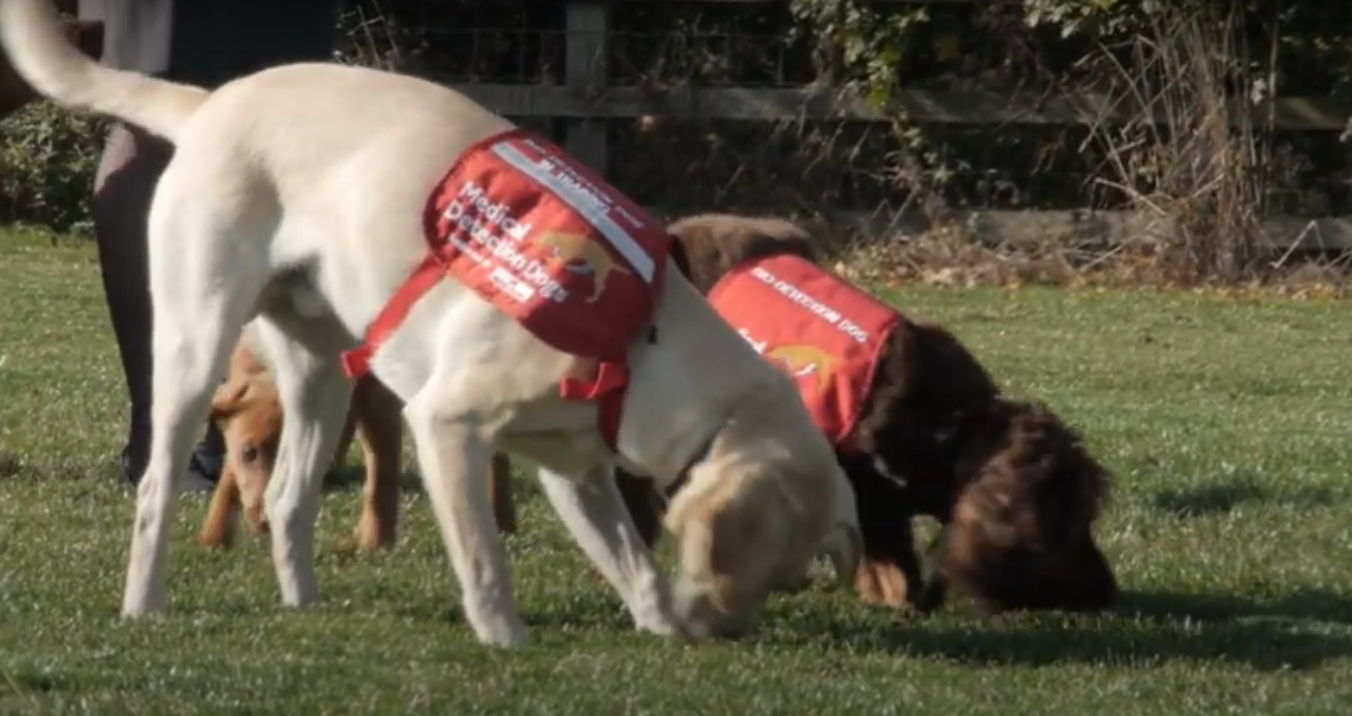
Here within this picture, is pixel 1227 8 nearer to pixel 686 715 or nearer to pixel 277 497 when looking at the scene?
pixel 277 497

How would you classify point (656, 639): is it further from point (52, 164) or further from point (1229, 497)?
point (52, 164)

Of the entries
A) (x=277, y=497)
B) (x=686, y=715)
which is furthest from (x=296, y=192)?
(x=686, y=715)

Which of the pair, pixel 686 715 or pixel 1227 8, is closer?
pixel 686 715

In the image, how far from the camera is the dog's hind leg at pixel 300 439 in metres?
5.29

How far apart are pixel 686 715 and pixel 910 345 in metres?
1.62

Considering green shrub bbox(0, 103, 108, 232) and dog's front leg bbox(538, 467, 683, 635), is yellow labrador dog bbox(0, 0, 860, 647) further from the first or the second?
green shrub bbox(0, 103, 108, 232)

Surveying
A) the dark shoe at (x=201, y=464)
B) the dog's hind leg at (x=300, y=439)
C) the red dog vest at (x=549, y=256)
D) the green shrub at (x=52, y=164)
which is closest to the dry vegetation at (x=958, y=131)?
the green shrub at (x=52, y=164)

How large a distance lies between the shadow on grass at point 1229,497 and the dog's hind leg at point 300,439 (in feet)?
7.73

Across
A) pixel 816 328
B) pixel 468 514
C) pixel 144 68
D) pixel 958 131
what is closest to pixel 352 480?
pixel 144 68

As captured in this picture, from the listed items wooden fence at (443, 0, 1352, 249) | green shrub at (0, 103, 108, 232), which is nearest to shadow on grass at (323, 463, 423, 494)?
wooden fence at (443, 0, 1352, 249)

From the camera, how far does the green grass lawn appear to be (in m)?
4.25

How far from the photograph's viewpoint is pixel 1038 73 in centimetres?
1426

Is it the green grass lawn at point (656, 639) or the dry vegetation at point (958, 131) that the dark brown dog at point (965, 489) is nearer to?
the green grass lawn at point (656, 639)

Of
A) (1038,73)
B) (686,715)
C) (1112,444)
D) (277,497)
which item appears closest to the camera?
(686,715)
